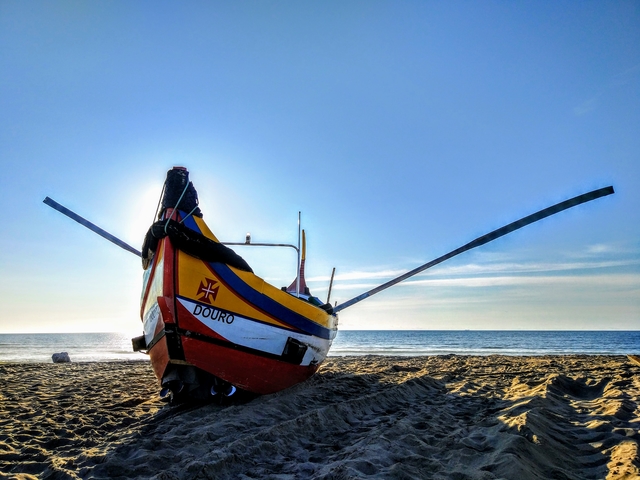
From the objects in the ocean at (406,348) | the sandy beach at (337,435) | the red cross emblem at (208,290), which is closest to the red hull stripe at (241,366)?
the sandy beach at (337,435)

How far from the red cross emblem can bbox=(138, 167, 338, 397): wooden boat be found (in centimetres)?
1

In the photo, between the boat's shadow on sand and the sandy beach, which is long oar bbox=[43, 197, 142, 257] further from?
the boat's shadow on sand

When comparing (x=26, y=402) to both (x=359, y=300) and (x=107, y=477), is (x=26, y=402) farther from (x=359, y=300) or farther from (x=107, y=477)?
(x=359, y=300)

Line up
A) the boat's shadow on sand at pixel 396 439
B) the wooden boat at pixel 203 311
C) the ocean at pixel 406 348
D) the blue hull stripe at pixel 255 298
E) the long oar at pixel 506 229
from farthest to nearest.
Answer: the ocean at pixel 406 348 → the long oar at pixel 506 229 → the blue hull stripe at pixel 255 298 → the wooden boat at pixel 203 311 → the boat's shadow on sand at pixel 396 439

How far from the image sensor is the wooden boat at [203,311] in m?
5.16

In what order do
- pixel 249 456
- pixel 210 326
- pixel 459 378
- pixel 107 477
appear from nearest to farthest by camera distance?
pixel 107 477 < pixel 249 456 < pixel 210 326 < pixel 459 378

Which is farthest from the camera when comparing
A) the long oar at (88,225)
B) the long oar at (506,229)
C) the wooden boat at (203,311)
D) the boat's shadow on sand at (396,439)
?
the long oar at (88,225)

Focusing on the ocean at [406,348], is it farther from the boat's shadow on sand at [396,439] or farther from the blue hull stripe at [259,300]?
the boat's shadow on sand at [396,439]

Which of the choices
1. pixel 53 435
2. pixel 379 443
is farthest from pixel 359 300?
pixel 53 435

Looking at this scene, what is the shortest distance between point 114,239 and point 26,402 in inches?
125

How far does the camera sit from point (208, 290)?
17.4 feet

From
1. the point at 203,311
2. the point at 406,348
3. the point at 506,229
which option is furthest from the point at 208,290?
the point at 406,348

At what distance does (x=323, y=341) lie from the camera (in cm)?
809

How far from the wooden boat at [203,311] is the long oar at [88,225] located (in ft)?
6.35
